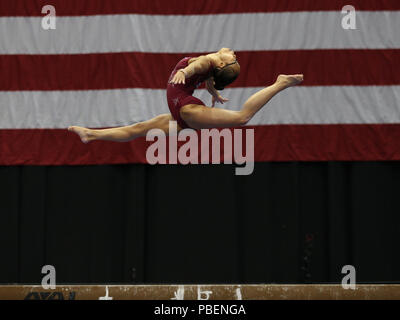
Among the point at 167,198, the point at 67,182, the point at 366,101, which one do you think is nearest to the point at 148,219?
the point at 167,198

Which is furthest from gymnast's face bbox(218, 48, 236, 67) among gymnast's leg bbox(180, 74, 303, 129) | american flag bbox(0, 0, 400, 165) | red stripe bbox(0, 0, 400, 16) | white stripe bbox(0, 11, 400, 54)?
red stripe bbox(0, 0, 400, 16)

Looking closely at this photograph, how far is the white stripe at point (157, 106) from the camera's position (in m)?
5.62

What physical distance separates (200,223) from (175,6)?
220cm

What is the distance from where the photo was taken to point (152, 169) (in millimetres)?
5961

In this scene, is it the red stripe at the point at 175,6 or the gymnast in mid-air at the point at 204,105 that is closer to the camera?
the gymnast in mid-air at the point at 204,105

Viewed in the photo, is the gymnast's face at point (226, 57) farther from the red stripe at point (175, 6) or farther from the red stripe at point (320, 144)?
the red stripe at point (175, 6)

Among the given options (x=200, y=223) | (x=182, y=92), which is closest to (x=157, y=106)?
(x=200, y=223)

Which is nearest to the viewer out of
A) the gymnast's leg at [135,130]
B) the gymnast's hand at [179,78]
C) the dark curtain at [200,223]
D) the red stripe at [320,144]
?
the gymnast's hand at [179,78]

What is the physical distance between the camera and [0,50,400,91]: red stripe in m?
5.66

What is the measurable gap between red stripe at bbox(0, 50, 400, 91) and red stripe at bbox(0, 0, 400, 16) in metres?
0.44

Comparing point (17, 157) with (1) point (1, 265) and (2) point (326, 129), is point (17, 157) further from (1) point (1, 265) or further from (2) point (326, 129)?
(2) point (326, 129)

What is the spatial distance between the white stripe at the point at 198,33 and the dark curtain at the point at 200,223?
1.20 m

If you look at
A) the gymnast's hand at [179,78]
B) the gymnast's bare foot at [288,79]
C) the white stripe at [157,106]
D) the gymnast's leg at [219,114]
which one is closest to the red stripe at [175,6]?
the white stripe at [157,106]

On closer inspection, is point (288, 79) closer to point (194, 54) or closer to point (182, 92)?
point (182, 92)
